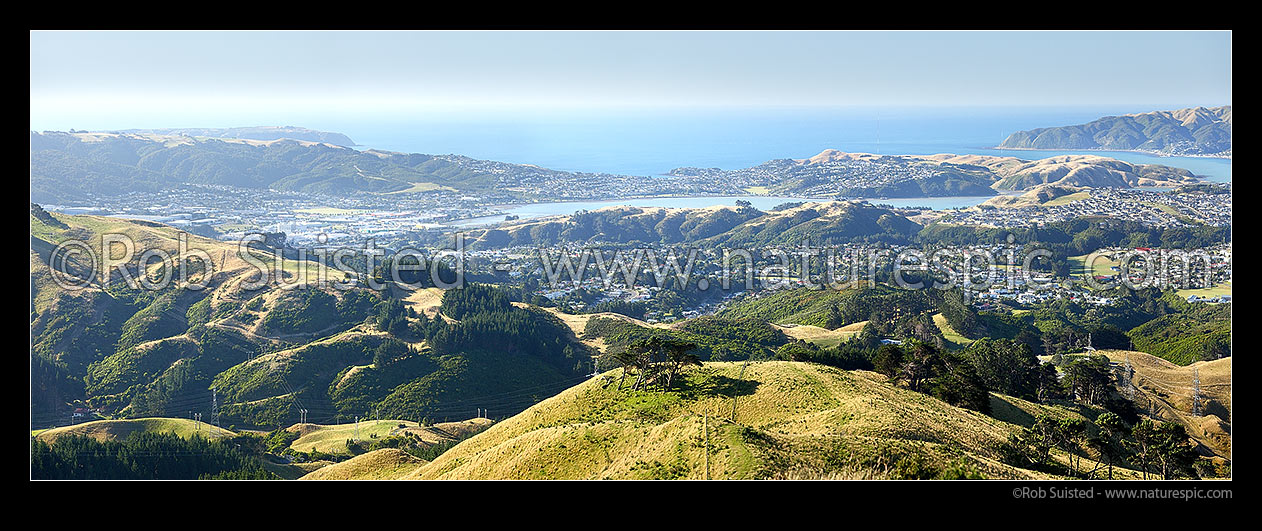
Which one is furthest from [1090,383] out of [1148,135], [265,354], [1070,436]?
[1148,135]

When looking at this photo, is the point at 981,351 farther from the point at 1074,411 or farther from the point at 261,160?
the point at 261,160

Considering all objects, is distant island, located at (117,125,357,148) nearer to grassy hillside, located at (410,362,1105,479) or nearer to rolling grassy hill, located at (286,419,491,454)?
rolling grassy hill, located at (286,419,491,454)

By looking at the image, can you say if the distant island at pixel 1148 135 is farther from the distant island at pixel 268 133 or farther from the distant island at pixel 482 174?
the distant island at pixel 268 133

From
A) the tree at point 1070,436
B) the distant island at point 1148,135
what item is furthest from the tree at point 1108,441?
the distant island at point 1148,135

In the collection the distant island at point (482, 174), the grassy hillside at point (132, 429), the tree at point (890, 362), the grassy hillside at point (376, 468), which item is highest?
the distant island at point (482, 174)

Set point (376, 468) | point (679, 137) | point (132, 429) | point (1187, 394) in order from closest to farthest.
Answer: point (376, 468)
point (132, 429)
point (1187, 394)
point (679, 137)

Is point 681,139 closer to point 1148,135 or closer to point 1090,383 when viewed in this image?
point 1148,135
